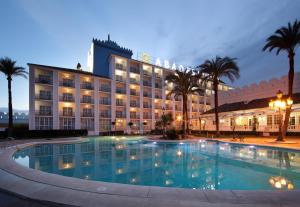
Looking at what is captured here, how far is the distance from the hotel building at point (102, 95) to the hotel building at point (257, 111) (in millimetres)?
9595

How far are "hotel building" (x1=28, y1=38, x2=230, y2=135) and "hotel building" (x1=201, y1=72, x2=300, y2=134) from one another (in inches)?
378

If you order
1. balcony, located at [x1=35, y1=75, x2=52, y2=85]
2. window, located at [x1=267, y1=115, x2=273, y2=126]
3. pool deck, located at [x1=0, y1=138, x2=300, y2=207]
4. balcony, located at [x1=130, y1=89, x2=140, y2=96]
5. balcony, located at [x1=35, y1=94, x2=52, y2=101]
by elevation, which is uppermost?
balcony, located at [x1=35, y1=75, x2=52, y2=85]

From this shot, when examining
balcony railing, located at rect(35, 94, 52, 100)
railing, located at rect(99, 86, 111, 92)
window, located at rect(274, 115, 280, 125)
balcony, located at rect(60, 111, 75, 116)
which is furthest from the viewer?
railing, located at rect(99, 86, 111, 92)

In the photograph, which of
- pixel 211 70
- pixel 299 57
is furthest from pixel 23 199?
pixel 299 57

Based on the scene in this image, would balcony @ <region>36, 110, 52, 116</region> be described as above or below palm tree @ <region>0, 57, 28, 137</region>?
below

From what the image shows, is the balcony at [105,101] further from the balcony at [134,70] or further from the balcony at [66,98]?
the balcony at [134,70]

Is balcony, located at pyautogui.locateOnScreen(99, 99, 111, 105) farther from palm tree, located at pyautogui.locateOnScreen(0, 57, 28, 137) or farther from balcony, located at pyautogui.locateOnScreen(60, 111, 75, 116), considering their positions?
palm tree, located at pyautogui.locateOnScreen(0, 57, 28, 137)

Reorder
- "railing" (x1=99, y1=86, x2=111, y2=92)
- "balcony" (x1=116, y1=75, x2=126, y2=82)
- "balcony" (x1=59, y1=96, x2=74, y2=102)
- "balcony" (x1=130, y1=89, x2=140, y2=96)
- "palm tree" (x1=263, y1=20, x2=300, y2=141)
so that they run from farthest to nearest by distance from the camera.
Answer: "balcony" (x1=130, y1=89, x2=140, y2=96), "balcony" (x1=116, y1=75, x2=126, y2=82), "railing" (x1=99, y1=86, x2=111, y2=92), "balcony" (x1=59, y1=96, x2=74, y2=102), "palm tree" (x1=263, y1=20, x2=300, y2=141)

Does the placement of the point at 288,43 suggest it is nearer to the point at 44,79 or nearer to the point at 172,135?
the point at 172,135

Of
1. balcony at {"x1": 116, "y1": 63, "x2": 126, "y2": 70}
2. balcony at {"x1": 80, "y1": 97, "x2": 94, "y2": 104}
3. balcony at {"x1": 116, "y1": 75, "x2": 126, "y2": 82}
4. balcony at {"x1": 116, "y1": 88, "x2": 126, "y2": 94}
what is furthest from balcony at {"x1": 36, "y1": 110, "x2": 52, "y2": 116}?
balcony at {"x1": 116, "y1": 63, "x2": 126, "y2": 70}

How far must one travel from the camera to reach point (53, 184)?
6.42m

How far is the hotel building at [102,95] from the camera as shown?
131 feet

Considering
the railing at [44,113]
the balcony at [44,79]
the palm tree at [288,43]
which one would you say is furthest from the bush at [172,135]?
the balcony at [44,79]

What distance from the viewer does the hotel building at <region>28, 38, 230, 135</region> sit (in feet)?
131
